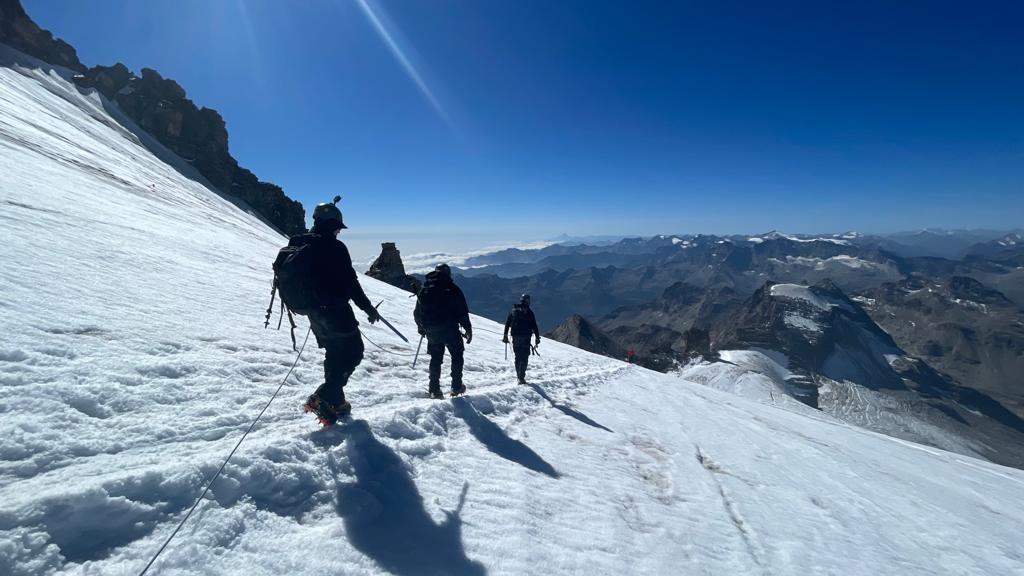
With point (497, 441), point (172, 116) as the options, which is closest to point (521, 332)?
point (497, 441)

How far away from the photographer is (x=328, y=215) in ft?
18.1

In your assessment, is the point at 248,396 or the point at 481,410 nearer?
the point at 248,396

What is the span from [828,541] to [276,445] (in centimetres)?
739

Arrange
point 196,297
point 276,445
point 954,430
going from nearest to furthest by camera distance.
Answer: point 276,445
point 196,297
point 954,430

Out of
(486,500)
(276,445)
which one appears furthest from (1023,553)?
(276,445)

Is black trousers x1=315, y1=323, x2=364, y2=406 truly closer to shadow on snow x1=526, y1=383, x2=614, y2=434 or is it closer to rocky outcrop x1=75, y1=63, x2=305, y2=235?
shadow on snow x1=526, y1=383, x2=614, y2=434

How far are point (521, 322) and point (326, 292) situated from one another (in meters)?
7.11

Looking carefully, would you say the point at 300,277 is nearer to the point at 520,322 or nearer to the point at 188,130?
the point at 520,322

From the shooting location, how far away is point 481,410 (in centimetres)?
784

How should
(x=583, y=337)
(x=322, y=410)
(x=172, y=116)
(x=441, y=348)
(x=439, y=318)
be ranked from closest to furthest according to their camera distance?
(x=322, y=410) → (x=439, y=318) → (x=441, y=348) → (x=172, y=116) → (x=583, y=337)

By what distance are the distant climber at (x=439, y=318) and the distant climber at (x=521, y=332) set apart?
10.8 feet

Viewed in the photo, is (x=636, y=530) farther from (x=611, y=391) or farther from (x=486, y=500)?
(x=611, y=391)

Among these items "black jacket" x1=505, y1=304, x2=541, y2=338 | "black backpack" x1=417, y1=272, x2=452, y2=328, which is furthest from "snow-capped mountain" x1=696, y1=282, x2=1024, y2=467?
"black backpack" x1=417, y1=272, x2=452, y2=328

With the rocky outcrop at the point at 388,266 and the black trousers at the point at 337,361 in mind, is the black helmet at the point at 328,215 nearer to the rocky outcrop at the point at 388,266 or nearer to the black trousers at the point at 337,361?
the black trousers at the point at 337,361
